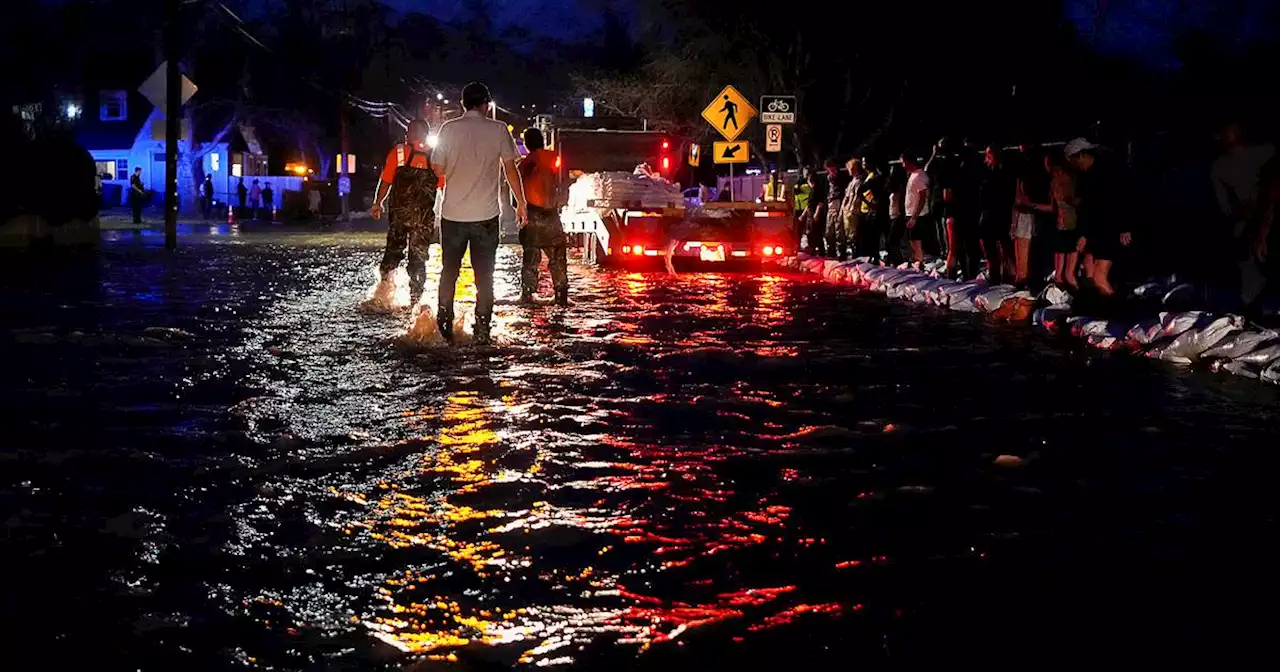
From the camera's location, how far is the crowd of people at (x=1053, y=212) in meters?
12.0

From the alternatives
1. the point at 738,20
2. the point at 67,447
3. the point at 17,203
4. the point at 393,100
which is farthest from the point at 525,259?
the point at 393,100

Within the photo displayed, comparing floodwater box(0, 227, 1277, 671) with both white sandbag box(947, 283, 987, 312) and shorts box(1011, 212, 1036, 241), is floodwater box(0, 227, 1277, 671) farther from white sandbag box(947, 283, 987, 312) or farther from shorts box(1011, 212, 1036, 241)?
shorts box(1011, 212, 1036, 241)

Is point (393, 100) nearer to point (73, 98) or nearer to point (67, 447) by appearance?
point (73, 98)

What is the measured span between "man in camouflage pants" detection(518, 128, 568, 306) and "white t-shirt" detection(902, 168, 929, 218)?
6.35m

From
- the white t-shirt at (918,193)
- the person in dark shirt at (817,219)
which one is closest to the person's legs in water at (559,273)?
the white t-shirt at (918,193)

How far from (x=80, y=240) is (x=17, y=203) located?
1.94 meters

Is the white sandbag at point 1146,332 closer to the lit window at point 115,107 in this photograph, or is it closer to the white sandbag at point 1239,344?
the white sandbag at point 1239,344

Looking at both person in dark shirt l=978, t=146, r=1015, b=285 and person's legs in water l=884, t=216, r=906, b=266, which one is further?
person's legs in water l=884, t=216, r=906, b=266

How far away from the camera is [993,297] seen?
15.8 metres

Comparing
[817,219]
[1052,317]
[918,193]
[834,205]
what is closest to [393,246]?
[1052,317]

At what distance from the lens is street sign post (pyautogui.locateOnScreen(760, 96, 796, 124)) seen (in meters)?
28.6

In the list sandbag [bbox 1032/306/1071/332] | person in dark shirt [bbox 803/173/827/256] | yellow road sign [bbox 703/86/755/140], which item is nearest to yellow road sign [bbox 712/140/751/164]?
yellow road sign [bbox 703/86/755/140]

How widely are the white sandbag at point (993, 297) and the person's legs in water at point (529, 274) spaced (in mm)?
4784

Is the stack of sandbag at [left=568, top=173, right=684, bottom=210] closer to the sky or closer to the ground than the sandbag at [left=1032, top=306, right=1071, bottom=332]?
closer to the sky
